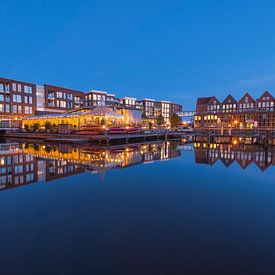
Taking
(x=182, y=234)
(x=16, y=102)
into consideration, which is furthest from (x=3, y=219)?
(x=16, y=102)

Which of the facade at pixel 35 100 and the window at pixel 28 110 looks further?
the window at pixel 28 110

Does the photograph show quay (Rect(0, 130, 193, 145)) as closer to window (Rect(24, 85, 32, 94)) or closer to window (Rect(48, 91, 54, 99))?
window (Rect(24, 85, 32, 94))

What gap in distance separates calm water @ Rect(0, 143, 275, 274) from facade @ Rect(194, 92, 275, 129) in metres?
51.6

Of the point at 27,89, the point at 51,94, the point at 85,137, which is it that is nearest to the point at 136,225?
the point at 85,137

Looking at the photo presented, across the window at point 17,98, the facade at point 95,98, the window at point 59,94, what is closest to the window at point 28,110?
the window at point 17,98

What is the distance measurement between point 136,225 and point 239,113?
214 ft

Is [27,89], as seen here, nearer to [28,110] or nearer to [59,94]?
[28,110]

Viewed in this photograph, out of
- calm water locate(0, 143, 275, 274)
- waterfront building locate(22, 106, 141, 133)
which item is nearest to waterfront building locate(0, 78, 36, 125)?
waterfront building locate(22, 106, 141, 133)

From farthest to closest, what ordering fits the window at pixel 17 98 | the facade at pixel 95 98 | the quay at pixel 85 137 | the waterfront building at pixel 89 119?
the facade at pixel 95 98 → the window at pixel 17 98 → the waterfront building at pixel 89 119 → the quay at pixel 85 137

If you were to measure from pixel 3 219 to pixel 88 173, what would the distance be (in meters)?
5.25

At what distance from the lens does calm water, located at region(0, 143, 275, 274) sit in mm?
3549

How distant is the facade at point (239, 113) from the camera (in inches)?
2292

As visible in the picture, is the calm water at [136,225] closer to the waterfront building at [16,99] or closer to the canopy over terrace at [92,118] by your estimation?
the canopy over terrace at [92,118]

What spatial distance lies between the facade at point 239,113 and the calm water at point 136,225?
51587 mm
